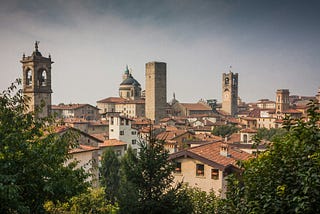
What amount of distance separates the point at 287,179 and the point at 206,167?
13.9m

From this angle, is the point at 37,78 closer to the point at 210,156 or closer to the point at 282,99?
the point at 210,156

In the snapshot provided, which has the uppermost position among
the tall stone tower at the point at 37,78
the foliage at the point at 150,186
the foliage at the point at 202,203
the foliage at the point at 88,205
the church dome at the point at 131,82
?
the church dome at the point at 131,82

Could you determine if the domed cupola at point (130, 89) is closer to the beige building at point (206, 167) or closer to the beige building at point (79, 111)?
the beige building at point (79, 111)

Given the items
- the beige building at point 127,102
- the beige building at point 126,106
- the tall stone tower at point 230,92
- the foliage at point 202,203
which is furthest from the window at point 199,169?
the tall stone tower at point 230,92

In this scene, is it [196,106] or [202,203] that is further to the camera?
[196,106]

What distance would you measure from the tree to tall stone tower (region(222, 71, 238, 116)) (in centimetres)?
13420

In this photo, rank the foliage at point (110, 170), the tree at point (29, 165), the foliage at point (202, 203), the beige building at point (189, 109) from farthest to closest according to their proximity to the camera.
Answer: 1. the beige building at point (189, 109)
2. the foliage at point (110, 170)
3. the foliage at point (202, 203)
4. the tree at point (29, 165)

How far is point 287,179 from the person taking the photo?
707cm

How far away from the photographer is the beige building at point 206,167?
66.4ft

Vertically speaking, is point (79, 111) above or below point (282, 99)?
below

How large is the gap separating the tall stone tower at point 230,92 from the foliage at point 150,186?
132 metres

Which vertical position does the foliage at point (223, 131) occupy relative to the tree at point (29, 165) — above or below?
below

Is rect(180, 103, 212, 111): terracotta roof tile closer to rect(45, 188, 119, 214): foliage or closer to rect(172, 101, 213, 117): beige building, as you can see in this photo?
rect(172, 101, 213, 117): beige building

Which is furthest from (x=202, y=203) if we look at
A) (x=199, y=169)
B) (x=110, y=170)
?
(x=110, y=170)
